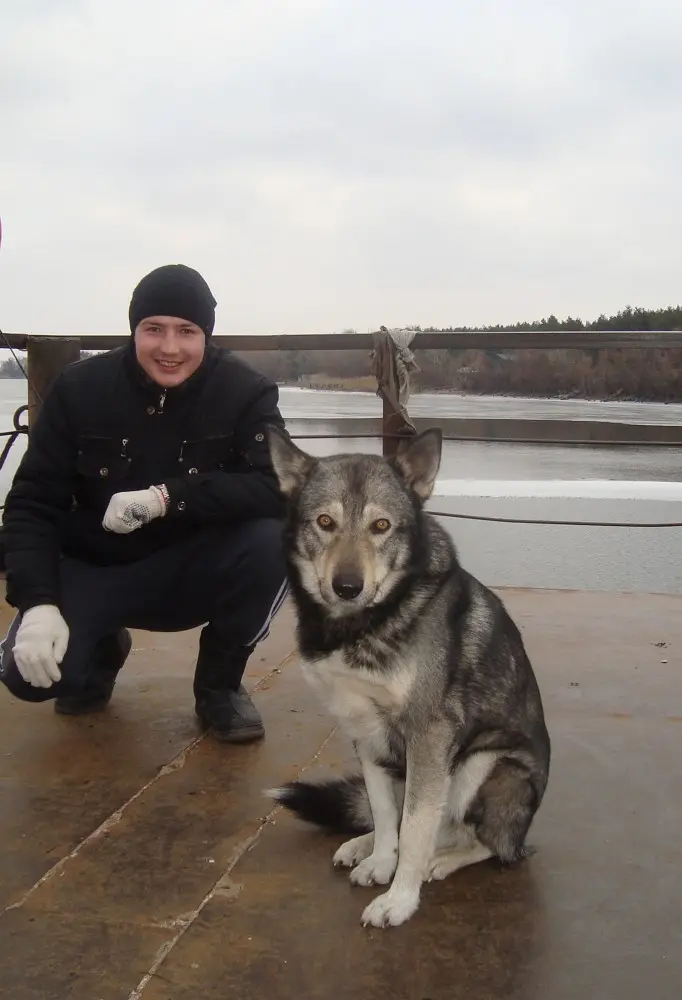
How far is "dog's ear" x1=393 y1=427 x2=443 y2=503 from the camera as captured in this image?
86.4 inches

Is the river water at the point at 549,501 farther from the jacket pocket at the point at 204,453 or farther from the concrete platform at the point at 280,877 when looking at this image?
the concrete platform at the point at 280,877

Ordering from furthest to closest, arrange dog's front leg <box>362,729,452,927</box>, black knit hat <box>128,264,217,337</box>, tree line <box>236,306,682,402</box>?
1. tree line <box>236,306,682,402</box>
2. black knit hat <box>128,264,217,337</box>
3. dog's front leg <box>362,729,452,927</box>

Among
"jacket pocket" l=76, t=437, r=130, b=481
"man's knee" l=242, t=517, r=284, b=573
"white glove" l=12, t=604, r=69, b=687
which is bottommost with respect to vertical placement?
"white glove" l=12, t=604, r=69, b=687

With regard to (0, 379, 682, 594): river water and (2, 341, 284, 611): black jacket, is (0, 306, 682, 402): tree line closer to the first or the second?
(0, 379, 682, 594): river water

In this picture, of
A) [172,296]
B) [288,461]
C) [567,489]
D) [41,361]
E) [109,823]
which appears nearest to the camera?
[109,823]

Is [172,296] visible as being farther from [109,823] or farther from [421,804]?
[421,804]

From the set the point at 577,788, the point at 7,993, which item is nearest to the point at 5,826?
the point at 7,993

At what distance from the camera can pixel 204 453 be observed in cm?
290

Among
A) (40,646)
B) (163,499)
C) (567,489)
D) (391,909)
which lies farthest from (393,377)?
(567,489)

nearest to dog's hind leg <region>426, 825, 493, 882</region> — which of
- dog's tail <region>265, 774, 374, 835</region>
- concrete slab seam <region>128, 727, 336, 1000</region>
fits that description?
dog's tail <region>265, 774, 374, 835</region>

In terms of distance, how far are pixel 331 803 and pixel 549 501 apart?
5806 mm

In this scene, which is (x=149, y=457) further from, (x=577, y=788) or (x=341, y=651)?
(x=577, y=788)

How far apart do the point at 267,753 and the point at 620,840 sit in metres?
1.06

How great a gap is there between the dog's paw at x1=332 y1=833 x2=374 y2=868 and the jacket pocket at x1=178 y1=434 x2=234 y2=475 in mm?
1310
